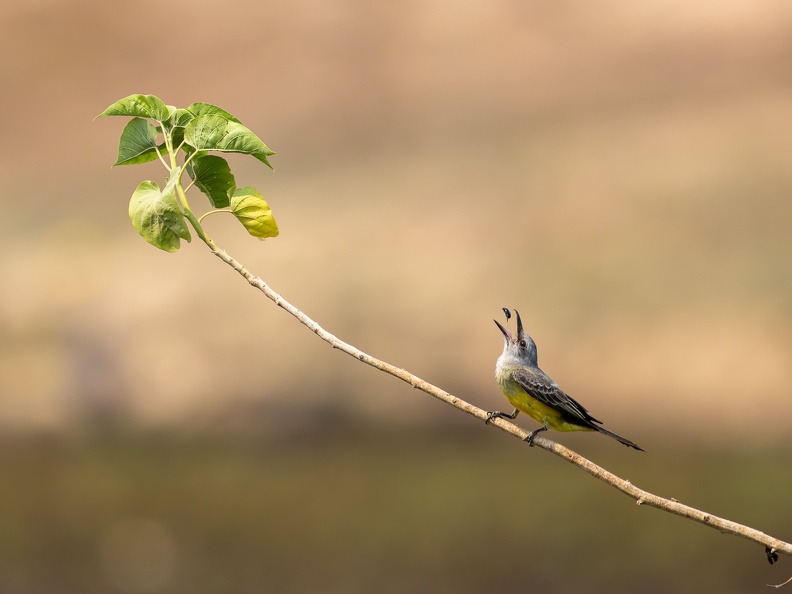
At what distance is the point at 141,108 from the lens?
249 cm

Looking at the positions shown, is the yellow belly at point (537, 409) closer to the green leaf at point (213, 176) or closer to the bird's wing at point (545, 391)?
the bird's wing at point (545, 391)

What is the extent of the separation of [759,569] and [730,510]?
862 mm

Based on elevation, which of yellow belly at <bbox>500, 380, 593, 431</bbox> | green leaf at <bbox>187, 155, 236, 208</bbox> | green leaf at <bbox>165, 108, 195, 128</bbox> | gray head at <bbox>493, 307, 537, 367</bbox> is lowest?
green leaf at <bbox>187, 155, 236, 208</bbox>

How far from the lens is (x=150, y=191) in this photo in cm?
239

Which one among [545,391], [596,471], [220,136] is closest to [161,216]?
[220,136]

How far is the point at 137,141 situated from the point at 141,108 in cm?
10

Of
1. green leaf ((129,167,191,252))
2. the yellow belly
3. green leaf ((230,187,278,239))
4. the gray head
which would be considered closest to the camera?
green leaf ((129,167,191,252))

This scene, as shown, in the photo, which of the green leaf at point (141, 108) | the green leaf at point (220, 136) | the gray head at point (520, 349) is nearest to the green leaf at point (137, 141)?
the green leaf at point (141, 108)

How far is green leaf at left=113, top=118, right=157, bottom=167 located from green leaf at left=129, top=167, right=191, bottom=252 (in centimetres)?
25

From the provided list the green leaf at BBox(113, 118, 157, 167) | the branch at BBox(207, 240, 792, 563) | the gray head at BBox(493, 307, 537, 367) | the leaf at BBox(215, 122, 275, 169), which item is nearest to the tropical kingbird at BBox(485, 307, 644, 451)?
the gray head at BBox(493, 307, 537, 367)

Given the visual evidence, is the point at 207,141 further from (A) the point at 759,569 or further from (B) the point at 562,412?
(A) the point at 759,569

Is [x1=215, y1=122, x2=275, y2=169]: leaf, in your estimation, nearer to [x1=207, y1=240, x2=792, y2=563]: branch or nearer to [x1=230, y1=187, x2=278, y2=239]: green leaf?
[x1=230, y1=187, x2=278, y2=239]: green leaf

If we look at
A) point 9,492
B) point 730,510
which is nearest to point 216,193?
point 730,510

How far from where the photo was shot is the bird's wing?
3467 mm
